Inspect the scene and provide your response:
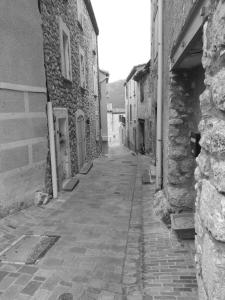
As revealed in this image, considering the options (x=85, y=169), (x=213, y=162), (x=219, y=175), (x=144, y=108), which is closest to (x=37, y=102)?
(x=85, y=169)

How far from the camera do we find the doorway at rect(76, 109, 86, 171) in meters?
9.15

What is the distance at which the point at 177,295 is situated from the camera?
8.27 ft

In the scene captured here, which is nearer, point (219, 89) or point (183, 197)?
point (219, 89)

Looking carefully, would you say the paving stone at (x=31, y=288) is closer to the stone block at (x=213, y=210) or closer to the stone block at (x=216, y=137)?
the stone block at (x=213, y=210)

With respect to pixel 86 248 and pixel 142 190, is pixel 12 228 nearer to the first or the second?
pixel 86 248

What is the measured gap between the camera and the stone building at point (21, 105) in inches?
175

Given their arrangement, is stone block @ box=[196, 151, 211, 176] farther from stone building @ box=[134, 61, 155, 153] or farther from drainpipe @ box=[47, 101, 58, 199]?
stone building @ box=[134, 61, 155, 153]

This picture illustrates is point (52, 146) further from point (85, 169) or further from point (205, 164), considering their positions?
point (205, 164)

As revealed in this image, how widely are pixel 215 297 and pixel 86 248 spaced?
2511mm

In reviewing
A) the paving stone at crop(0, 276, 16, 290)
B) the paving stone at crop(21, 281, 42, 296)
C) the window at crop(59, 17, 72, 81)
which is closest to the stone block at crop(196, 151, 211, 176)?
the paving stone at crop(21, 281, 42, 296)

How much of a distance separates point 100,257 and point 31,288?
975 mm

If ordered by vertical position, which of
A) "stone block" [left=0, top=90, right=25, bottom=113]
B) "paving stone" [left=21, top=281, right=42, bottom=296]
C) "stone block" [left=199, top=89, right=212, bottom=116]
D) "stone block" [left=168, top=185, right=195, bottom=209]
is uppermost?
"stone block" [left=0, top=90, right=25, bottom=113]

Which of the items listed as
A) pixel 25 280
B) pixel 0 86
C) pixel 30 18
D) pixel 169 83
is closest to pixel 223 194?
pixel 25 280

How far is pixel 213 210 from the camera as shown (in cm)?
136
